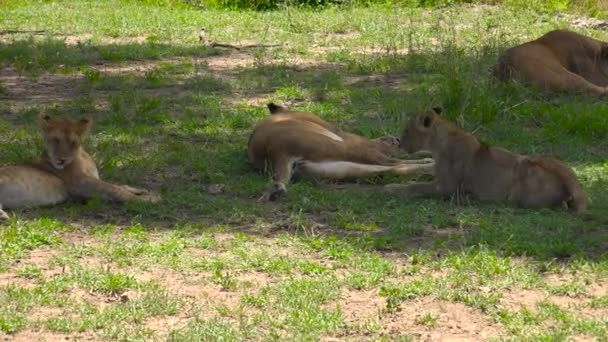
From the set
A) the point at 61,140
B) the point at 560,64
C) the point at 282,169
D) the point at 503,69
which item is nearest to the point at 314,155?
the point at 282,169

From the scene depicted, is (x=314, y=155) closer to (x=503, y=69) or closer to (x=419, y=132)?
(x=419, y=132)

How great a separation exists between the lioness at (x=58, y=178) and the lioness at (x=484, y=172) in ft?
6.81

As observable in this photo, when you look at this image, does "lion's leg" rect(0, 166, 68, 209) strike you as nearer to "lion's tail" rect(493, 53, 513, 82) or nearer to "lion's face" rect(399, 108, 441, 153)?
"lion's face" rect(399, 108, 441, 153)

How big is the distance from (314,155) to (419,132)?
877mm

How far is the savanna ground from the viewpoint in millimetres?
A: 6125

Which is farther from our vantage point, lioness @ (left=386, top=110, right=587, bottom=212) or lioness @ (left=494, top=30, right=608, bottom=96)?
lioness @ (left=494, top=30, right=608, bottom=96)

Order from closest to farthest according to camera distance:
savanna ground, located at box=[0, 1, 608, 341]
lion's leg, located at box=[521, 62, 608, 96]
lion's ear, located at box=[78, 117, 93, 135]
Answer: savanna ground, located at box=[0, 1, 608, 341], lion's ear, located at box=[78, 117, 93, 135], lion's leg, located at box=[521, 62, 608, 96]

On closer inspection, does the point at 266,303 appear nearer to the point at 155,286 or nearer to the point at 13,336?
the point at 155,286

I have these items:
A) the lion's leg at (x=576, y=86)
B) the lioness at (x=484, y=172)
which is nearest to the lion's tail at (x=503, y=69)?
the lion's leg at (x=576, y=86)

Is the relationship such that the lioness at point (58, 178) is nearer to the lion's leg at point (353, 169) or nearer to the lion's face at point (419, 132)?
the lion's leg at point (353, 169)

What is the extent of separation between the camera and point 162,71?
13.2 m

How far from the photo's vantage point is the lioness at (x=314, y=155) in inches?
358

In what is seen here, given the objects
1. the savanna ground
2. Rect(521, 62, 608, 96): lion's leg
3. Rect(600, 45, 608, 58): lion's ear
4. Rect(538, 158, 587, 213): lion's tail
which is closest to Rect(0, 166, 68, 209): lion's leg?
the savanna ground

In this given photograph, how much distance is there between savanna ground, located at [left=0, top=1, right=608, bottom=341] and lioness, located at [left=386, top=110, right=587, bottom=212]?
0.13 meters
